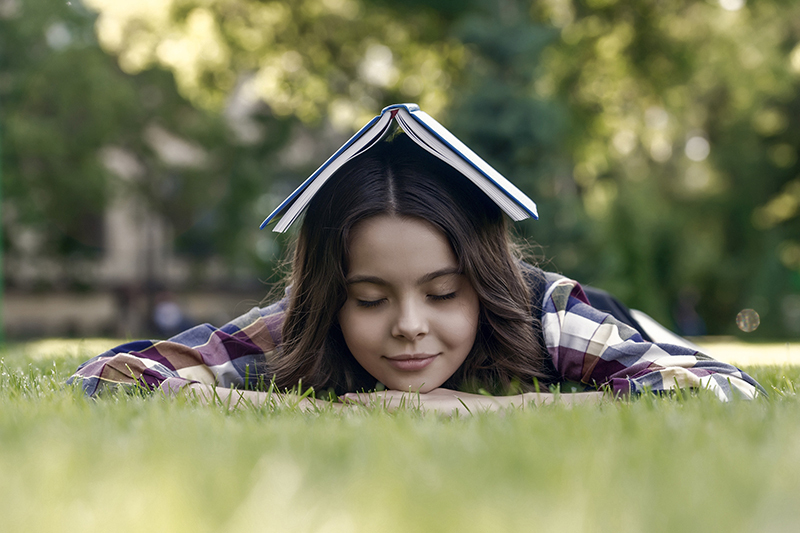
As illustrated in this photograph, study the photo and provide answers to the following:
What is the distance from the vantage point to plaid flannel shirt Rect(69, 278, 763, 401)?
2543 millimetres

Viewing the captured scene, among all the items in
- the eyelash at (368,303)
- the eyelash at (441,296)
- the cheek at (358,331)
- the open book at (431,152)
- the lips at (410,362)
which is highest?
the open book at (431,152)

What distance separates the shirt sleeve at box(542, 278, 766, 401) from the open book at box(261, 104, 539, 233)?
495 millimetres

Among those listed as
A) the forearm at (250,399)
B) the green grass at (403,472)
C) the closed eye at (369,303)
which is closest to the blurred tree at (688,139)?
the closed eye at (369,303)

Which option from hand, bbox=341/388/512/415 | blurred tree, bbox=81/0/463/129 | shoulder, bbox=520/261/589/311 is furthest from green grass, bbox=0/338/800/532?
blurred tree, bbox=81/0/463/129

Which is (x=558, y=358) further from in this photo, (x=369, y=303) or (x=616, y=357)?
(x=369, y=303)

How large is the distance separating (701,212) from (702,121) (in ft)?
11.3

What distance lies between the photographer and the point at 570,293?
330 centimetres

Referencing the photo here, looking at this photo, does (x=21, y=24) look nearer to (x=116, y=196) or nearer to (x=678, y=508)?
(x=116, y=196)

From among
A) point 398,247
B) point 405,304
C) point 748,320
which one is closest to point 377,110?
point 748,320

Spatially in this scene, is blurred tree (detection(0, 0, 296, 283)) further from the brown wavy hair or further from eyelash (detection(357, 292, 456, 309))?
eyelash (detection(357, 292, 456, 309))

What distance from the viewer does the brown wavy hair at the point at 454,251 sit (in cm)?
295

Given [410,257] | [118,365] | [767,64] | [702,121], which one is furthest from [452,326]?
[702,121]

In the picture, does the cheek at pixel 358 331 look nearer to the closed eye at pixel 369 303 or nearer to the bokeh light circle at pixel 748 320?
the closed eye at pixel 369 303

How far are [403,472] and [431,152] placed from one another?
1.79 metres
